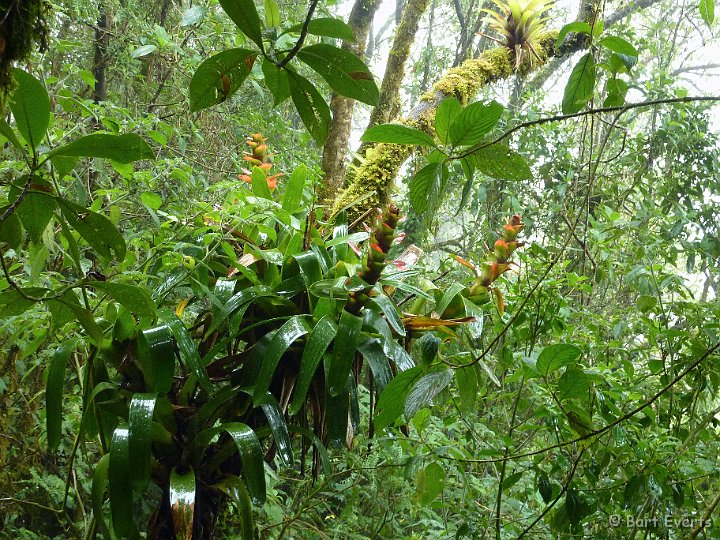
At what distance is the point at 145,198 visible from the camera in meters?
1.29

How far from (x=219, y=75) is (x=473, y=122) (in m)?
0.28

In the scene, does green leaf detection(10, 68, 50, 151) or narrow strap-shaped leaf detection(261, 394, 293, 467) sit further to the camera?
narrow strap-shaped leaf detection(261, 394, 293, 467)

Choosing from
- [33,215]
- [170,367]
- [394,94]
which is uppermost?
[394,94]

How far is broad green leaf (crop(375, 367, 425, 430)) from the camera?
85 cm

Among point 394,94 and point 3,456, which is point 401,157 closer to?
point 394,94

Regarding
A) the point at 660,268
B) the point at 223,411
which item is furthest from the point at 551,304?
the point at 223,411

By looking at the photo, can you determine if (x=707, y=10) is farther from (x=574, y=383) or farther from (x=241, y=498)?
(x=241, y=498)

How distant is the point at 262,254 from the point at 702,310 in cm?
125

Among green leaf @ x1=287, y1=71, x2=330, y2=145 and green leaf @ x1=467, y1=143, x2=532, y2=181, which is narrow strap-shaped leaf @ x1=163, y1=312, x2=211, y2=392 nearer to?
green leaf @ x1=287, y1=71, x2=330, y2=145

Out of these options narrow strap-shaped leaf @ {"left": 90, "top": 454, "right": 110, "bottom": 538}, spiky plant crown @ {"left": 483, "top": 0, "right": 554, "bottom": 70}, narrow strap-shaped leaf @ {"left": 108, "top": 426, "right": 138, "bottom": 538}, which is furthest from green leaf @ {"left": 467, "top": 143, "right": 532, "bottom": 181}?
spiky plant crown @ {"left": 483, "top": 0, "right": 554, "bottom": 70}

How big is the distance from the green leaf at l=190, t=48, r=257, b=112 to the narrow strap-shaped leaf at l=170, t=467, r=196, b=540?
70cm

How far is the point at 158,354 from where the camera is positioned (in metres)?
1.01

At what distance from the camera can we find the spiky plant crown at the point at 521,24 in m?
2.27

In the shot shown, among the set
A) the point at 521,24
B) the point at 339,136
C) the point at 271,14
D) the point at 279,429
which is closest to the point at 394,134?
the point at 271,14
